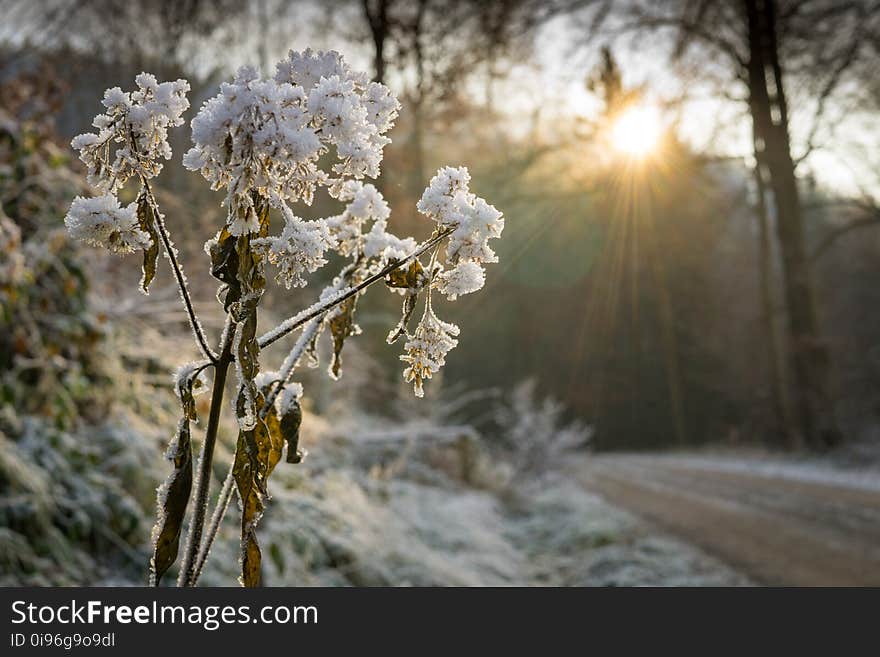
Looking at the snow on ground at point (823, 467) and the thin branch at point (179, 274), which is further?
the snow on ground at point (823, 467)

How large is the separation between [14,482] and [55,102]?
121 inches

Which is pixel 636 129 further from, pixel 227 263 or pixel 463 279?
pixel 227 263

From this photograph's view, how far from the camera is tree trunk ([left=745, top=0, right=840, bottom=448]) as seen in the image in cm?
1077

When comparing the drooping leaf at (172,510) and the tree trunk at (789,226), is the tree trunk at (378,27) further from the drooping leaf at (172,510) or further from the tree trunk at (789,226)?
the drooping leaf at (172,510)

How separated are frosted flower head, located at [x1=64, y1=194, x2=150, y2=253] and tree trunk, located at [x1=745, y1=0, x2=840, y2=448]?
1159 cm

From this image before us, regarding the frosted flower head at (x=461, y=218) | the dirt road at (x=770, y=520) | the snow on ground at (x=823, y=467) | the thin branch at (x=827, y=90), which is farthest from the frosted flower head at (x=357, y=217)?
the thin branch at (x=827, y=90)

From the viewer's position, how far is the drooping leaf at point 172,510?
3.26ft

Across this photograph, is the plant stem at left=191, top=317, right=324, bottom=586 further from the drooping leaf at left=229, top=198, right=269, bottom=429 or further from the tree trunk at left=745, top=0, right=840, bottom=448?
the tree trunk at left=745, top=0, right=840, bottom=448

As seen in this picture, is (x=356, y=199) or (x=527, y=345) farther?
(x=527, y=345)

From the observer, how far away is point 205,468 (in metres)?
1.06

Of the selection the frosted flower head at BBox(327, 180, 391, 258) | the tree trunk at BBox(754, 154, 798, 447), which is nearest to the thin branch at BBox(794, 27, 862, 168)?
the tree trunk at BBox(754, 154, 798, 447)
